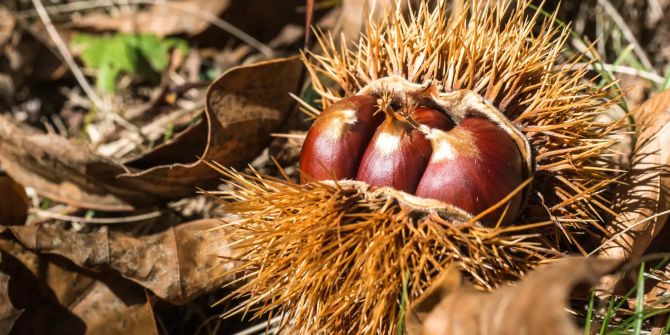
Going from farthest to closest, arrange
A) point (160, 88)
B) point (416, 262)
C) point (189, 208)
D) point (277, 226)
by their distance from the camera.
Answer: point (160, 88)
point (189, 208)
point (277, 226)
point (416, 262)

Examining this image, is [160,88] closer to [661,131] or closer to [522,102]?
[522,102]

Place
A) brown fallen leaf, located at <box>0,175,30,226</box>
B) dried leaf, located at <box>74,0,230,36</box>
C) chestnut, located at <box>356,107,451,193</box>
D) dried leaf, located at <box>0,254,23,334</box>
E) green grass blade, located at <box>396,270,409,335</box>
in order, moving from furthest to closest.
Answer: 1. dried leaf, located at <box>74,0,230,36</box>
2. brown fallen leaf, located at <box>0,175,30,226</box>
3. dried leaf, located at <box>0,254,23,334</box>
4. chestnut, located at <box>356,107,451,193</box>
5. green grass blade, located at <box>396,270,409,335</box>

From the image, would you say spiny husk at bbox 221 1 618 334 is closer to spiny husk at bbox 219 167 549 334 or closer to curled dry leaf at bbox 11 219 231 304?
spiny husk at bbox 219 167 549 334

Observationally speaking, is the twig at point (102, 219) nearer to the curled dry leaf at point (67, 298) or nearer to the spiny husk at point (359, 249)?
the curled dry leaf at point (67, 298)

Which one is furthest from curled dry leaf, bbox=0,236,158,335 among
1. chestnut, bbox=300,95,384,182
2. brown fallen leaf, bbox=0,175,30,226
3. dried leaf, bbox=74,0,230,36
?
dried leaf, bbox=74,0,230,36

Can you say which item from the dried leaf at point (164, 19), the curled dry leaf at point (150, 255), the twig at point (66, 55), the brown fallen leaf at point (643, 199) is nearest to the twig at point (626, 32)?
the brown fallen leaf at point (643, 199)

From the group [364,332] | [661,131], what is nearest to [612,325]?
[661,131]
